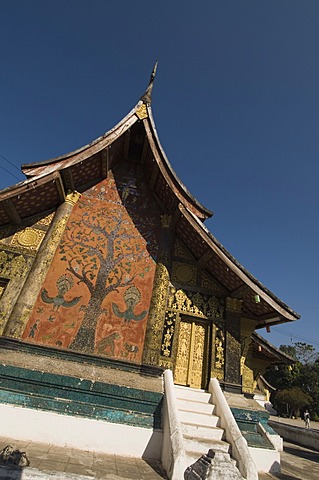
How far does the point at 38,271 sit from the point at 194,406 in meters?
4.75

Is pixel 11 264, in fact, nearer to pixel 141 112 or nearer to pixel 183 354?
pixel 183 354

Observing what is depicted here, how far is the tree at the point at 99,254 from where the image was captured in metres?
6.76

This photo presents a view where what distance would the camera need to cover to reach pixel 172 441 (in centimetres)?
438

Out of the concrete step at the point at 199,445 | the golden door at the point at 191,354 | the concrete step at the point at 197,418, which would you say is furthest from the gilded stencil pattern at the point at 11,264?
the concrete step at the point at 199,445

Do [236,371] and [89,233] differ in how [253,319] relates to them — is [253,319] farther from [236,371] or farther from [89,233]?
[89,233]

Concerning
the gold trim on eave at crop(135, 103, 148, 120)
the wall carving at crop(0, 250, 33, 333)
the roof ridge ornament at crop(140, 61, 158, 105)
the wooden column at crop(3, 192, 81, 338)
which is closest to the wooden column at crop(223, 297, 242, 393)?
the wooden column at crop(3, 192, 81, 338)

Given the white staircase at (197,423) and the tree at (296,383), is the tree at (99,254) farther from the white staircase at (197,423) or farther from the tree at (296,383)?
the tree at (296,383)

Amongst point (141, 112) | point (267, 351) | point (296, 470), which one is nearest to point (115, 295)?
point (267, 351)

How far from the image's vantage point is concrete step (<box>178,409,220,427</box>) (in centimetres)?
535

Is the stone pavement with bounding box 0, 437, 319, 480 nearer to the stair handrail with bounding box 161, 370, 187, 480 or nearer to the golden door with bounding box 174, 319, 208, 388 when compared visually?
the stair handrail with bounding box 161, 370, 187, 480

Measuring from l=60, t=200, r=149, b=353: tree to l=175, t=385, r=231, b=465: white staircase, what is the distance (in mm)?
2376

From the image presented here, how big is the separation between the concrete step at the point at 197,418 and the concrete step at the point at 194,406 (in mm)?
231

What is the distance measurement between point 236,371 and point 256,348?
2.19 metres

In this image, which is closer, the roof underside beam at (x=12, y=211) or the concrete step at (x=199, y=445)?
the concrete step at (x=199, y=445)
